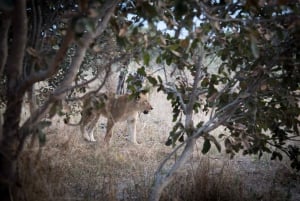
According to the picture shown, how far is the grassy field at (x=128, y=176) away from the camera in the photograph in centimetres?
307

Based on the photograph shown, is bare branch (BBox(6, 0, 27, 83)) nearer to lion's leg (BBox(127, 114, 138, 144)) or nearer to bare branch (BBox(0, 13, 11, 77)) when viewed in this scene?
bare branch (BBox(0, 13, 11, 77))

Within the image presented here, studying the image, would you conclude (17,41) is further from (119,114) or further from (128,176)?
(119,114)

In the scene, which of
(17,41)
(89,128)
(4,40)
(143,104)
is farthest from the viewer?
(143,104)

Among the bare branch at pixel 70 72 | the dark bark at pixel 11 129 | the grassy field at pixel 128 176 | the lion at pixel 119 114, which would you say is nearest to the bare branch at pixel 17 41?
the dark bark at pixel 11 129

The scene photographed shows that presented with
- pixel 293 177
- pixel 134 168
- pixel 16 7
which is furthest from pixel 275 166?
pixel 16 7

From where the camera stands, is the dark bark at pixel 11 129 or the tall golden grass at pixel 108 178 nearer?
the dark bark at pixel 11 129

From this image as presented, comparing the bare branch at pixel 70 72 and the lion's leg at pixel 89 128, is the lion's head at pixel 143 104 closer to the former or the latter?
the lion's leg at pixel 89 128

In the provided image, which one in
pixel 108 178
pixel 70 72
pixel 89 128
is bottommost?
pixel 108 178

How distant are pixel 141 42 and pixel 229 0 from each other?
654 mm

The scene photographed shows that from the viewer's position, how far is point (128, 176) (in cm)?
477

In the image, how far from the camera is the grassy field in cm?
307

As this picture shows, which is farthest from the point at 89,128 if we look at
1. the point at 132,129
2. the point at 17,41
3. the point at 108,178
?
the point at 17,41

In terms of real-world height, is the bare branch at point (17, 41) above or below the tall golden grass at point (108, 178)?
above

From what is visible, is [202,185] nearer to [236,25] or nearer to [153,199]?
[153,199]
